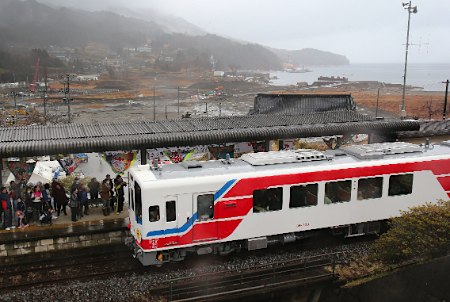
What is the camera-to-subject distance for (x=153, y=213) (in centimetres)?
1214

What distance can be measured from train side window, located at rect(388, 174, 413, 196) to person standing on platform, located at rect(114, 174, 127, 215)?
352 inches

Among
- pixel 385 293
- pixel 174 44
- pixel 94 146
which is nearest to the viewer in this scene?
pixel 385 293

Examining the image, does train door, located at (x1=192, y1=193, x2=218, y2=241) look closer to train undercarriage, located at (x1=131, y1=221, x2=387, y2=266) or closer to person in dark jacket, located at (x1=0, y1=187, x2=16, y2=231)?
train undercarriage, located at (x1=131, y1=221, x2=387, y2=266)

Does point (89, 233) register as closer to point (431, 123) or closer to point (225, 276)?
point (225, 276)

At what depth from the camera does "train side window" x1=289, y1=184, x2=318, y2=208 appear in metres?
13.5

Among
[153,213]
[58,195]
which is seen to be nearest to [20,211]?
[58,195]

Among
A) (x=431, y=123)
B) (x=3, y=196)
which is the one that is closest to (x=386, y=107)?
(x=431, y=123)

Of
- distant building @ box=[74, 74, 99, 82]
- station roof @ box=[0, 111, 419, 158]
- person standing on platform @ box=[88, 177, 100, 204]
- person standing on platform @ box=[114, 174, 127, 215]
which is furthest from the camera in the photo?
distant building @ box=[74, 74, 99, 82]

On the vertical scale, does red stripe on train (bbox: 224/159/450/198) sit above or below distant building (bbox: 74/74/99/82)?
below

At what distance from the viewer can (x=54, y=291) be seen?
12.0 metres

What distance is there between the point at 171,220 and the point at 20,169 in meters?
→ 6.43

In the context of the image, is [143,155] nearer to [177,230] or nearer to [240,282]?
[177,230]

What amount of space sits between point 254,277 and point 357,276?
2900 mm

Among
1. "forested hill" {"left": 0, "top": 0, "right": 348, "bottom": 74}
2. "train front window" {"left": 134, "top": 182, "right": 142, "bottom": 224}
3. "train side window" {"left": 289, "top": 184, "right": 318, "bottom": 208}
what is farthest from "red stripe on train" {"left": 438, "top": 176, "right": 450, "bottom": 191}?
"forested hill" {"left": 0, "top": 0, "right": 348, "bottom": 74}
